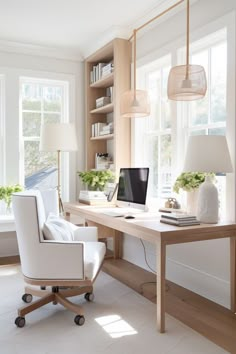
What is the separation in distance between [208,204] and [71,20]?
246cm

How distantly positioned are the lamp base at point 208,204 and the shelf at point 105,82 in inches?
82.6

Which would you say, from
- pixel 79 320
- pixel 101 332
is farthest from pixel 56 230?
pixel 101 332

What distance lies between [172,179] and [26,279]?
1.68 m

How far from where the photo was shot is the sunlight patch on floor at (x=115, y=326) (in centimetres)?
234

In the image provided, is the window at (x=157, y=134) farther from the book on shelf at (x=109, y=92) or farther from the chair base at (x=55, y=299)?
the chair base at (x=55, y=299)

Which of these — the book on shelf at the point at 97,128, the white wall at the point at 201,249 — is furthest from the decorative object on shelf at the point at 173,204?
the book on shelf at the point at 97,128

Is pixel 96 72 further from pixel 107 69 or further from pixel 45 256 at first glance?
pixel 45 256

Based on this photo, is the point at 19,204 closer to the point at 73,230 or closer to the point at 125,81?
the point at 73,230

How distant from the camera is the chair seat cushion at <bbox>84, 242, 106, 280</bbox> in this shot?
96.2 inches

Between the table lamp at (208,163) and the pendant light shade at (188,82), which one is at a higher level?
the pendant light shade at (188,82)

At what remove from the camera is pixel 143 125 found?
4055 millimetres

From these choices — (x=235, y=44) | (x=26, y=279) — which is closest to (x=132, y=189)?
(x=26, y=279)

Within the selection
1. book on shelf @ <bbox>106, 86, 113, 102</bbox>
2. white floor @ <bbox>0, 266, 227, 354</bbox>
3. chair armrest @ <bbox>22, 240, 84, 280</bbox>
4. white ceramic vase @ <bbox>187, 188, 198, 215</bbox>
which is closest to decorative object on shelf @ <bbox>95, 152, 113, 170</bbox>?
book on shelf @ <bbox>106, 86, 113, 102</bbox>

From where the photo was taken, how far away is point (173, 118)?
339 cm
